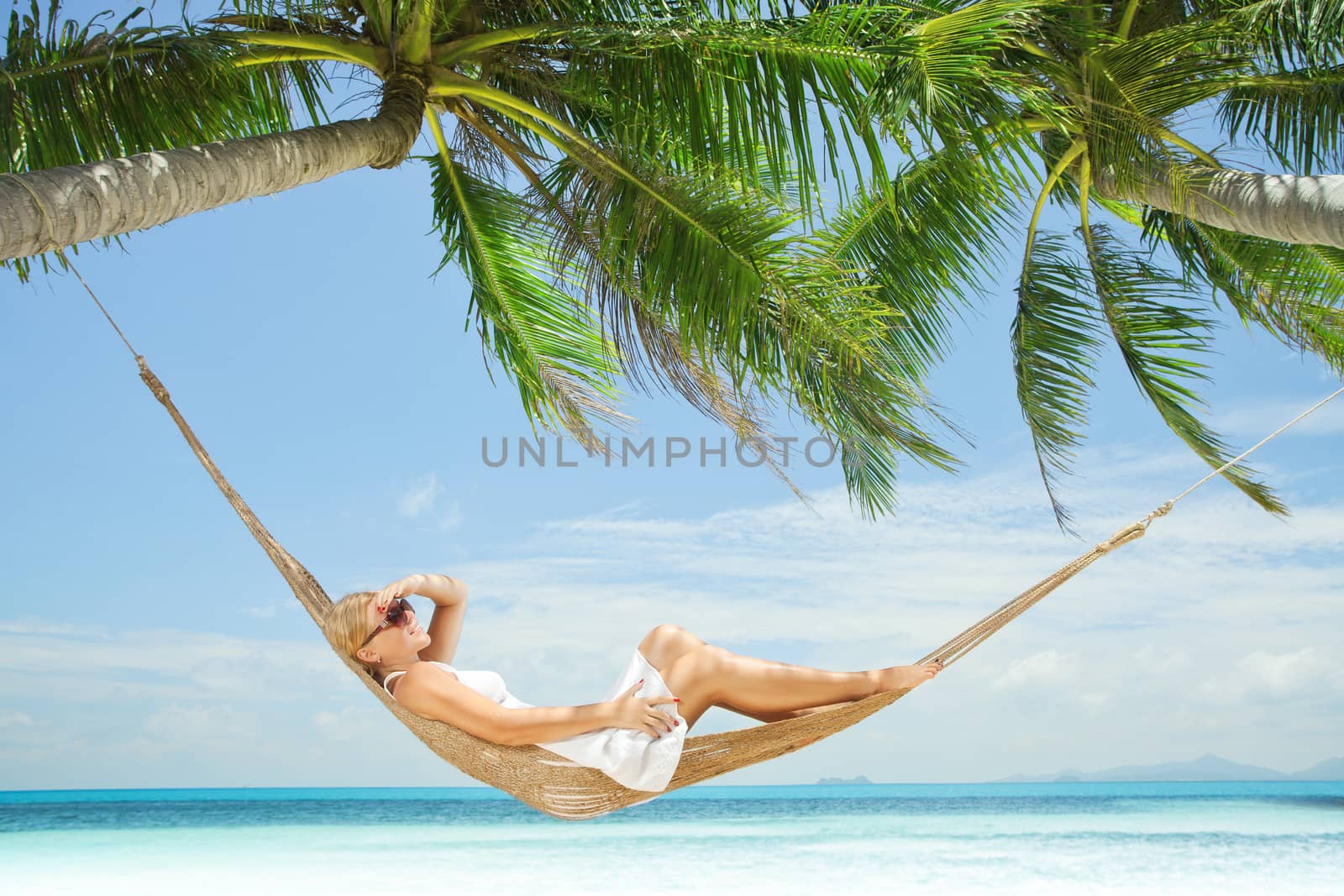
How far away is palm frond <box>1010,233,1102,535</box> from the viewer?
409cm

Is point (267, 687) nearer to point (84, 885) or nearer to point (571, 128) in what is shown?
point (84, 885)

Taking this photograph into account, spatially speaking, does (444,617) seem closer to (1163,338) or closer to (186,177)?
(186,177)

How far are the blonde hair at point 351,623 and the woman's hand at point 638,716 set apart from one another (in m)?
0.51

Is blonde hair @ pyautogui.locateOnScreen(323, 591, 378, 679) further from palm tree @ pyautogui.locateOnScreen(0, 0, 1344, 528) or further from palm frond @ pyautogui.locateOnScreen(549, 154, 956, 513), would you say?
palm frond @ pyautogui.locateOnScreen(549, 154, 956, 513)

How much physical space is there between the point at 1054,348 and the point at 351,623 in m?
2.98

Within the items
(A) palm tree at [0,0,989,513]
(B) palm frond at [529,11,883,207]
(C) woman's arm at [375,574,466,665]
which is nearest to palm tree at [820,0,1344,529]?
(B) palm frond at [529,11,883,207]

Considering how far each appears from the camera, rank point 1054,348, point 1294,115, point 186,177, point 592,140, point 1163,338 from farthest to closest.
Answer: point 1054,348, point 1163,338, point 1294,115, point 592,140, point 186,177

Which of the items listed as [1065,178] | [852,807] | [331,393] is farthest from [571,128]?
[331,393]

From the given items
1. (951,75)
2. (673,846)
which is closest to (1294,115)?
(951,75)

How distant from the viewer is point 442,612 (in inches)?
89.3

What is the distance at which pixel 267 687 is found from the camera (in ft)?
53.2

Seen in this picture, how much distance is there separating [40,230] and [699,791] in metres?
15.6

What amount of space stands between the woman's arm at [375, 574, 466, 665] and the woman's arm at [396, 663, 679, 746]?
21cm

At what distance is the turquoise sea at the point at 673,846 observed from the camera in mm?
9508
